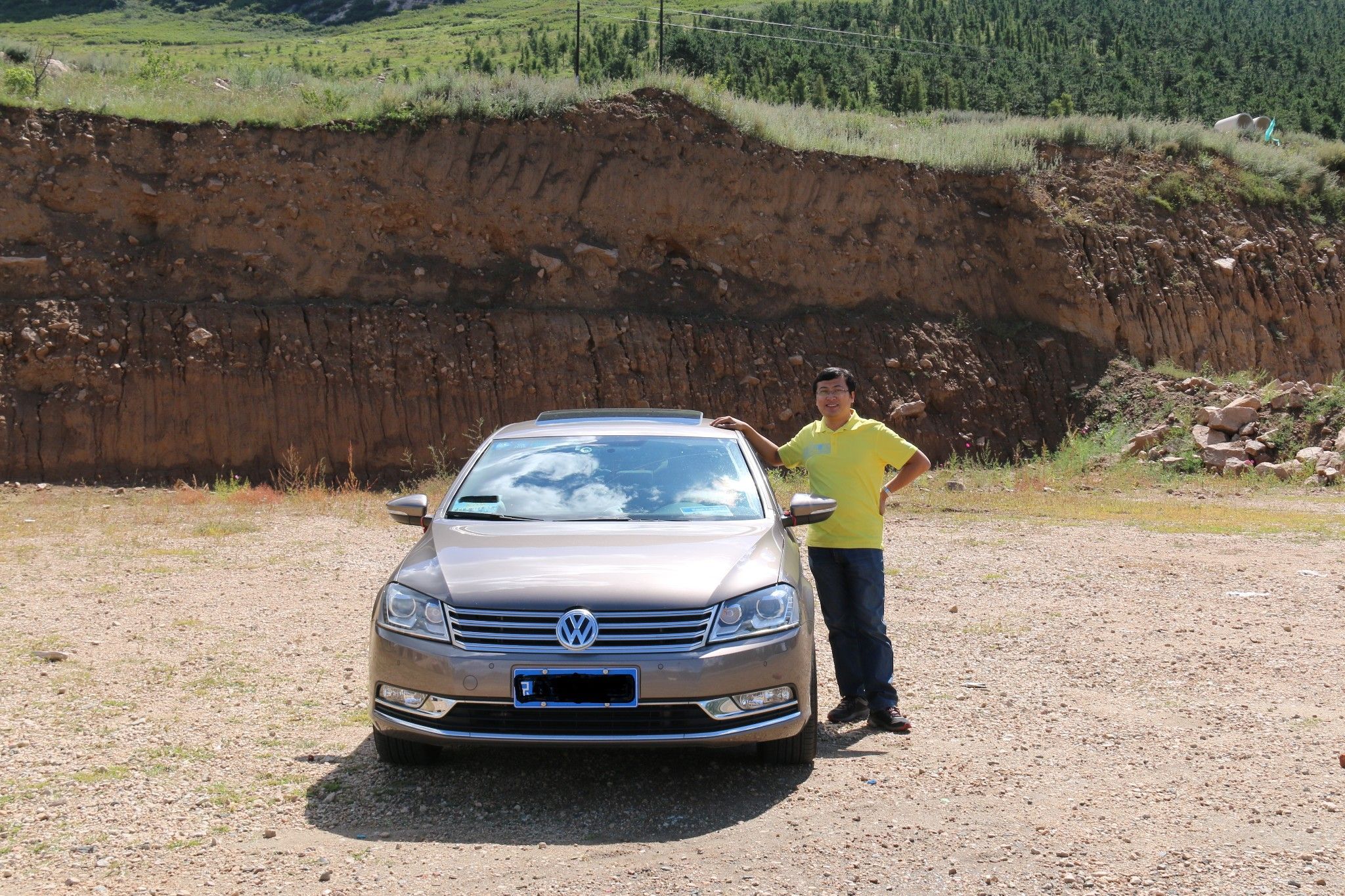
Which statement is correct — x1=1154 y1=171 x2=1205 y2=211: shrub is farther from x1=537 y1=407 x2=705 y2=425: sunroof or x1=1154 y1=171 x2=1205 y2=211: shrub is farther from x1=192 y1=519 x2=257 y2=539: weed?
x1=537 y1=407 x2=705 y2=425: sunroof

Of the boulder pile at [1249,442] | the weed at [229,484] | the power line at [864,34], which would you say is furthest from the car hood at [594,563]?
the power line at [864,34]

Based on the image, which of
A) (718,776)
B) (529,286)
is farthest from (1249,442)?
(718,776)

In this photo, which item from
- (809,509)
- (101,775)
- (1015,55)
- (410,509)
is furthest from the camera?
(1015,55)

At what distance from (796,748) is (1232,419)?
1858 centimetres

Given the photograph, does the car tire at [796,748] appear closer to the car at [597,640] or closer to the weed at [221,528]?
the car at [597,640]

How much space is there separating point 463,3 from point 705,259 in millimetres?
85007

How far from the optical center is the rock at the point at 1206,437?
21172 millimetres

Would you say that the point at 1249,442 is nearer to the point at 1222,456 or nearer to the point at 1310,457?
the point at 1222,456

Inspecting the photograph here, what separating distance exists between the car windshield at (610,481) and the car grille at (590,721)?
1317 millimetres

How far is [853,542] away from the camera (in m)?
6.42

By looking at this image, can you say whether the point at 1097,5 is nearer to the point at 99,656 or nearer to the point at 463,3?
the point at 463,3

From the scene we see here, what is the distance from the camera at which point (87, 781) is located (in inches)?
208

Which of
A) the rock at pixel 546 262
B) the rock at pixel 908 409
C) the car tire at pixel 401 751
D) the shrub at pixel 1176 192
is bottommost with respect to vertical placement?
the car tire at pixel 401 751

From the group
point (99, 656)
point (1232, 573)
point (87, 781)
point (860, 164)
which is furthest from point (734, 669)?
point (860, 164)
